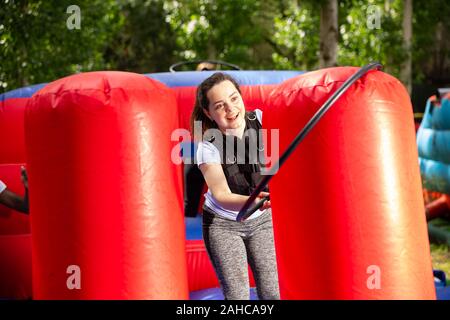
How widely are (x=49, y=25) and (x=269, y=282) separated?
631 centimetres

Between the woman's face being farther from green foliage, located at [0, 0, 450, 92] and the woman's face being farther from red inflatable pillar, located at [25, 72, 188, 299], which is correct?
green foliage, located at [0, 0, 450, 92]

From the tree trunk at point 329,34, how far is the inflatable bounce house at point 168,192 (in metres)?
7.58

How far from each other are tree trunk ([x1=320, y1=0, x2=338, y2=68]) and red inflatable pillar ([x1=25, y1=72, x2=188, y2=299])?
7770 mm

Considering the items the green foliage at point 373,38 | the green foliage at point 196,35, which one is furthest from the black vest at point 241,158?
the green foliage at point 373,38

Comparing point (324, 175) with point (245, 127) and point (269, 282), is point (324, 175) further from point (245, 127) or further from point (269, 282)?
point (269, 282)

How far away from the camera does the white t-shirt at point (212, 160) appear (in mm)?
2441

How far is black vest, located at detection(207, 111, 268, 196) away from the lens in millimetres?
2482

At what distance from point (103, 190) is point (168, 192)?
0.73ft

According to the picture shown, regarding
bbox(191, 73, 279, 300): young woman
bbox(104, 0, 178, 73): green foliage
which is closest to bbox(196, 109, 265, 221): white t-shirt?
bbox(191, 73, 279, 300): young woman

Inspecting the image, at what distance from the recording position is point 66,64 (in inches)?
382

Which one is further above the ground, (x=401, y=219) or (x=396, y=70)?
(x=396, y=70)

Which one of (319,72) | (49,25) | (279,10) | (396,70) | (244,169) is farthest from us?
(279,10)

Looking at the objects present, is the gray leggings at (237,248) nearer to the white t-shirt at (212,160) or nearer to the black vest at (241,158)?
the white t-shirt at (212,160)

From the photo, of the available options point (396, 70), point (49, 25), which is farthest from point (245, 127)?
point (396, 70)
